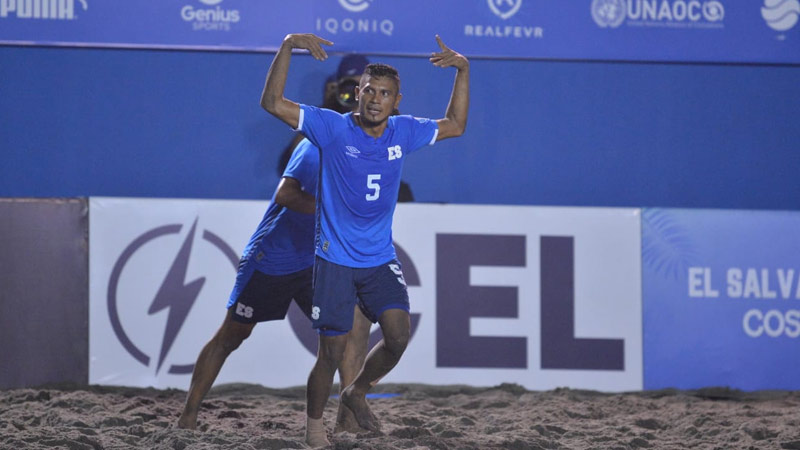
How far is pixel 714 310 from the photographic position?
743cm

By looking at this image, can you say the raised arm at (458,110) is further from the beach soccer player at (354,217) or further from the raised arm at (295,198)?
the raised arm at (295,198)

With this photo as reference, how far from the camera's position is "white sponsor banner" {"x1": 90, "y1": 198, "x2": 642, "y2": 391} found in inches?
280

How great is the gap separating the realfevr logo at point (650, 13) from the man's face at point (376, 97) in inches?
149

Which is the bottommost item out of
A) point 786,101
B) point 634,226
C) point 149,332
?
point 149,332

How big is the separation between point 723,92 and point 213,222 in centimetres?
463

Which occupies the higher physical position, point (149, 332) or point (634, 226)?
point (634, 226)

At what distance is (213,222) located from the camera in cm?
728

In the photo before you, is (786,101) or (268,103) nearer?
Answer: (268,103)

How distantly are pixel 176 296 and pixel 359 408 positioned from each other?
248cm

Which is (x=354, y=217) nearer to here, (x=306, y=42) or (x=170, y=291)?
(x=306, y=42)

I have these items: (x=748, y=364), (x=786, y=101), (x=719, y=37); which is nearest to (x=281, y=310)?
(x=748, y=364)

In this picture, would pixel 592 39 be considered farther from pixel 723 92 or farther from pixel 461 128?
pixel 461 128

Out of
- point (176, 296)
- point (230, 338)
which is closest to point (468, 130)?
point (176, 296)

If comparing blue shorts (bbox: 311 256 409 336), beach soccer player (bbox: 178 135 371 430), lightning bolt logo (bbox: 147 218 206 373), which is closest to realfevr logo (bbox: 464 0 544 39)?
lightning bolt logo (bbox: 147 218 206 373)
